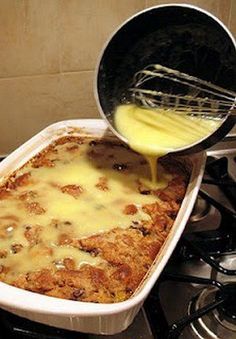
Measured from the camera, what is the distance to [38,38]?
91cm

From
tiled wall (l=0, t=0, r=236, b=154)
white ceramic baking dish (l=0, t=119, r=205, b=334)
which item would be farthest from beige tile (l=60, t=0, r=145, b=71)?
white ceramic baking dish (l=0, t=119, r=205, b=334)

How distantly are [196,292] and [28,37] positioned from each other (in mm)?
560

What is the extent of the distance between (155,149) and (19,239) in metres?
0.26

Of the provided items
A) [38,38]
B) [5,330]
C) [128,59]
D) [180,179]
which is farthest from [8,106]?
[5,330]

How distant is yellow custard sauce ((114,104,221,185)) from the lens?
30.6 inches

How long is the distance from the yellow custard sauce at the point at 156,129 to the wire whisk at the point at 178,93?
15 mm

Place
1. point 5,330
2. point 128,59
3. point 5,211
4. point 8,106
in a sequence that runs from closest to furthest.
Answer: point 5,330
point 5,211
point 128,59
point 8,106

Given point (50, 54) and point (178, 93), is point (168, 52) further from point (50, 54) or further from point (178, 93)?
point (50, 54)

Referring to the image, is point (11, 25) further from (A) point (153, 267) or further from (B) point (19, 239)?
(A) point (153, 267)

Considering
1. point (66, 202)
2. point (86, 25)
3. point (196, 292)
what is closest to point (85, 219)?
point (66, 202)

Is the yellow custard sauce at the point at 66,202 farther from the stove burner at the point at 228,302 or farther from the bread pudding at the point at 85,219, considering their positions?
the stove burner at the point at 228,302

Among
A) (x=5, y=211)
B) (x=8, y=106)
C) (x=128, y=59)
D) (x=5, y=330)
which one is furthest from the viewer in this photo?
(x=8, y=106)

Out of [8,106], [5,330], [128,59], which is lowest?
[5,330]

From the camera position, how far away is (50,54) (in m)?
0.94
